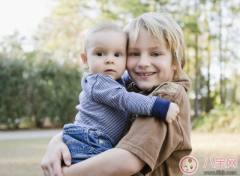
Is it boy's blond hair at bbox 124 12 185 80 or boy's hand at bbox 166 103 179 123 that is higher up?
boy's blond hair at bbox 124 12 185 80

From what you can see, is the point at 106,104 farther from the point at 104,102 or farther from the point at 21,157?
the point at 21,157

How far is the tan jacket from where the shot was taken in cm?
137

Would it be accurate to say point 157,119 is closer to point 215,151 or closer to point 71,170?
point 71,170

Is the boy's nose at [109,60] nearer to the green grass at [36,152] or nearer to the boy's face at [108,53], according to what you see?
the boy's face at [108,53]

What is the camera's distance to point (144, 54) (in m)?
1.71

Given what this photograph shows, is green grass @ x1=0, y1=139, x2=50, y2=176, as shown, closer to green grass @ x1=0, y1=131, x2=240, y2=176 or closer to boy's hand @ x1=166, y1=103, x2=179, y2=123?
green grass @ x1=0, y1=131, x2=240, y2=176

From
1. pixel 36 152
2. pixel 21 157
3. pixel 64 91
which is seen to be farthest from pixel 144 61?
pixel 64 91

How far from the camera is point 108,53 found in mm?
1854

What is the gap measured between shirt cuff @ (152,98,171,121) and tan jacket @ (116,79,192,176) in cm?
3

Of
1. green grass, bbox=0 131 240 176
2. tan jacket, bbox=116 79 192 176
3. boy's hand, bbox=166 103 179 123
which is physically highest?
boy's hand, bbox=166 103 179 123

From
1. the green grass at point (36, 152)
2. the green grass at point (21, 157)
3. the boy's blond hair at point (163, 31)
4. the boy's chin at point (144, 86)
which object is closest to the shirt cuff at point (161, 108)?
the boy's chin at point (144, 86)

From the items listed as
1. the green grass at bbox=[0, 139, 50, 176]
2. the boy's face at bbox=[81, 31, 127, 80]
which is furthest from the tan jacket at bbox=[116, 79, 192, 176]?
the green grass at bbox=[0, 139, 50, 176]

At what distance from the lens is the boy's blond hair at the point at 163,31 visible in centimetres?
167

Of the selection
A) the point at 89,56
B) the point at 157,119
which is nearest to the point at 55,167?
A: the point at 157,119
